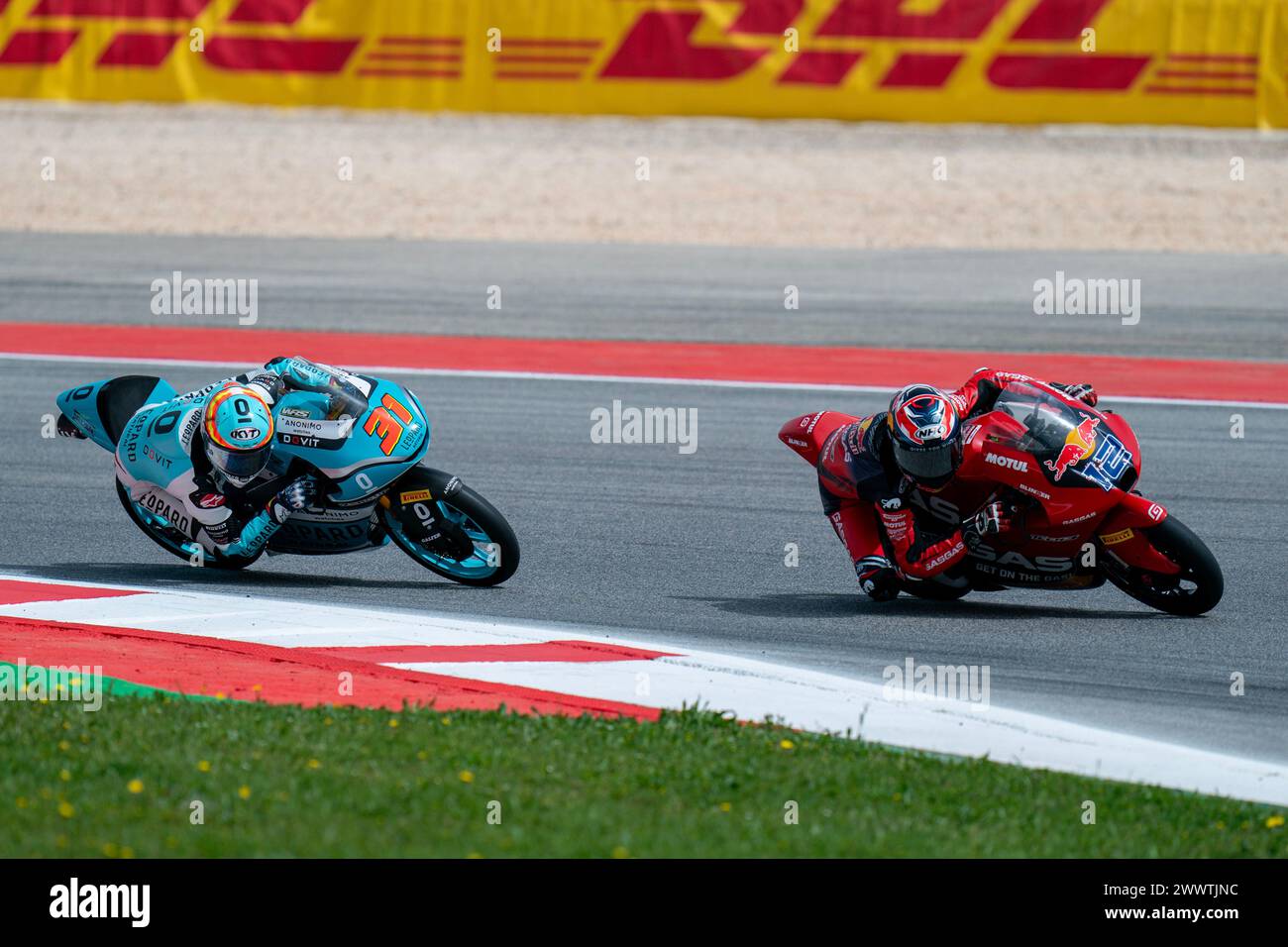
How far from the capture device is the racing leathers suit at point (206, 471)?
30.1 ft

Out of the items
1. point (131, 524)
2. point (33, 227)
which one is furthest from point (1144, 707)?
point (33, 227)

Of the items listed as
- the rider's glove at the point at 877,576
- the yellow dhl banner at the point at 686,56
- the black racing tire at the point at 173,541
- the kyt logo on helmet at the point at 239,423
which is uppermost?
the yellow dhl banner at the point at 686,56

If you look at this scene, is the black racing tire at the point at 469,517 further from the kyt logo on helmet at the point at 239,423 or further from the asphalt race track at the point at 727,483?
the kyt logo on helmet at the point at 239,423

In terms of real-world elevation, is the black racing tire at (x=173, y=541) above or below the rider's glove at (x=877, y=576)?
above

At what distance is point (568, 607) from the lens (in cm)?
920

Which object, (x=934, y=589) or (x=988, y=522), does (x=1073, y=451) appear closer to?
(x=988, y=522)

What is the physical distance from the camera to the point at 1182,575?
29.1ft

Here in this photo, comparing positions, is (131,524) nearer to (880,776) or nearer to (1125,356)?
(880,776)

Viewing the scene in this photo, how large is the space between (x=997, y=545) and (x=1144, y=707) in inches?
63.7

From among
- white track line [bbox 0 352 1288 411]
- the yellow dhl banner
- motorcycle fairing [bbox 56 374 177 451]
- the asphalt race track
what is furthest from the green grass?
the yellow dhl banner

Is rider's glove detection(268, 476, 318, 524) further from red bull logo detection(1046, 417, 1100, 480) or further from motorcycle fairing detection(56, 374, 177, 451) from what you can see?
red bull logo detection(1046, 417, 1100, 480)

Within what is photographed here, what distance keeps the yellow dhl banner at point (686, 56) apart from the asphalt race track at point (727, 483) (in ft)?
17.7

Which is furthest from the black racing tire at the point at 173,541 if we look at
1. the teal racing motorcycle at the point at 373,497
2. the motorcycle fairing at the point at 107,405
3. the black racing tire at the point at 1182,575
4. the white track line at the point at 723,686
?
the black racing tire at the point at 1182,575

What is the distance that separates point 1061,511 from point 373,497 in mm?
3366
